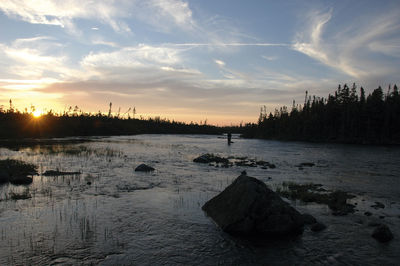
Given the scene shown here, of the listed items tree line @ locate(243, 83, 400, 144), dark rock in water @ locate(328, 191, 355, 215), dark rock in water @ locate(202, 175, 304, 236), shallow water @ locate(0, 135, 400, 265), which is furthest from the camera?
tree line @ locate(243, 83, 400, 144)

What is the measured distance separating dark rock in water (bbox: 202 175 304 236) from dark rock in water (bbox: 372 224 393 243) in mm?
3132

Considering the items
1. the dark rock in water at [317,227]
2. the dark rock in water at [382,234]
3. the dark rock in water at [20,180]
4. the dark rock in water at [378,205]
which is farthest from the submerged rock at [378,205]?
the dark rock in water at [20,180]

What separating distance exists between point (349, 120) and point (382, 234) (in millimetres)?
104200

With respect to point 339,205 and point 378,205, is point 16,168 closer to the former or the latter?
point 339,205

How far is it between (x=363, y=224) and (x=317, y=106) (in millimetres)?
123233

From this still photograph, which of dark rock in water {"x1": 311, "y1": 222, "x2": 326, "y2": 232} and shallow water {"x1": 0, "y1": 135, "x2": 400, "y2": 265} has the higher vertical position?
dark rock in water {"x1": 311, "y1": 222, "x2": 326, "y2": 232}

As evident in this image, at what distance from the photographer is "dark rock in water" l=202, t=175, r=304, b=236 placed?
12625 millimetres

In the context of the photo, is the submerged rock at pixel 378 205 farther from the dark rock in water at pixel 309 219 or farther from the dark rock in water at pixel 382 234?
the dark rock in water at pixel 309 219

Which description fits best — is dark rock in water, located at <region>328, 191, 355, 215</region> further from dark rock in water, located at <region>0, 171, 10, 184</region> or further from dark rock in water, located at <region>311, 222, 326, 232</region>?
dark rock in water, located at <region>0, 171, 10, 184</region>

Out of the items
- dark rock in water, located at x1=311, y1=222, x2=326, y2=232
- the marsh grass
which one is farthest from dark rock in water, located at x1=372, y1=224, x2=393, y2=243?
the marsh grass

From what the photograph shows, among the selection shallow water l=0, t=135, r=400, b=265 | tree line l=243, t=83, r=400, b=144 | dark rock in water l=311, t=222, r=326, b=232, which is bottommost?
shallow water l=0, t=135, r=400, b=265

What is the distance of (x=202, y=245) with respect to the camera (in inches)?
453

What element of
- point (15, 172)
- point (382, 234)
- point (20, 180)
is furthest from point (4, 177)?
point (382, 234)

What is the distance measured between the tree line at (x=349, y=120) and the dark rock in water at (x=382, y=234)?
95848mm
